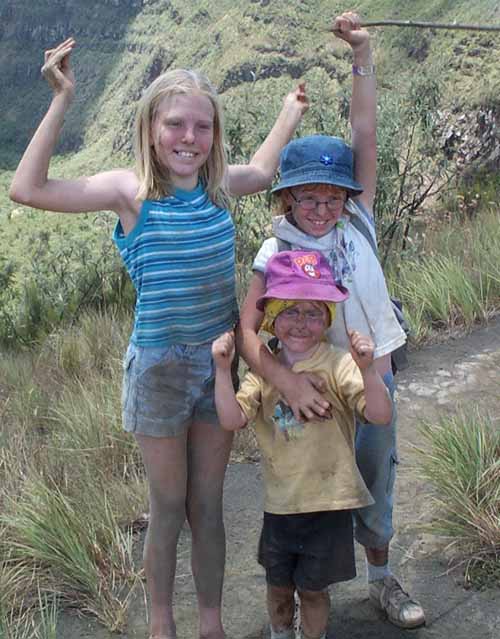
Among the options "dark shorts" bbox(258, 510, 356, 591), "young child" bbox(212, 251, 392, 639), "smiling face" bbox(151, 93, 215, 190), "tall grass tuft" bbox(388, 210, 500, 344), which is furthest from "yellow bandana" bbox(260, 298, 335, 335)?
"tall grass tuft" bbox(388, 210, 500, 344)

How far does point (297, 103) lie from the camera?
133 inches

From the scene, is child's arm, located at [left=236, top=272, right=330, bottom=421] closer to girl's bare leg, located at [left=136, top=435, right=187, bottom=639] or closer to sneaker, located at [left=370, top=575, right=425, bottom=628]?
girl's bare leg, located at [left=136, top=435, right=187, bottom=639]

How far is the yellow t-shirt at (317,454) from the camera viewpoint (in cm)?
266

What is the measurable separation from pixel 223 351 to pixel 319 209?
553 mm

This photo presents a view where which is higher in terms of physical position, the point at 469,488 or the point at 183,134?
the point at 183,134

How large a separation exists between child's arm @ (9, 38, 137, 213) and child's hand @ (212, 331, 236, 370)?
0.53 m

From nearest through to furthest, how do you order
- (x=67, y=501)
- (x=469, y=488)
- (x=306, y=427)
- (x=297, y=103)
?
(x=306, y=427) → (x=297, y=103) → (x=469, y=488) → (x=67, y=501)

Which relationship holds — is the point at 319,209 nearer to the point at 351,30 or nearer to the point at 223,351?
the point at 223,351

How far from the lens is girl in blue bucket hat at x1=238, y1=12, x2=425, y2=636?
8.84 ft

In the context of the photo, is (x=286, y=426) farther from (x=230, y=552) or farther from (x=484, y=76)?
(x=484, y=76)

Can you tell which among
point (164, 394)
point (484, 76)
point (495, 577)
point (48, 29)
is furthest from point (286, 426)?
point (48, 29)

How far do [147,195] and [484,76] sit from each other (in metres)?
24.9

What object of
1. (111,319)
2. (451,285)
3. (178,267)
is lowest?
(111,319)

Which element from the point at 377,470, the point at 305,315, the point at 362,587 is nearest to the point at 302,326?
the point at 305,315
